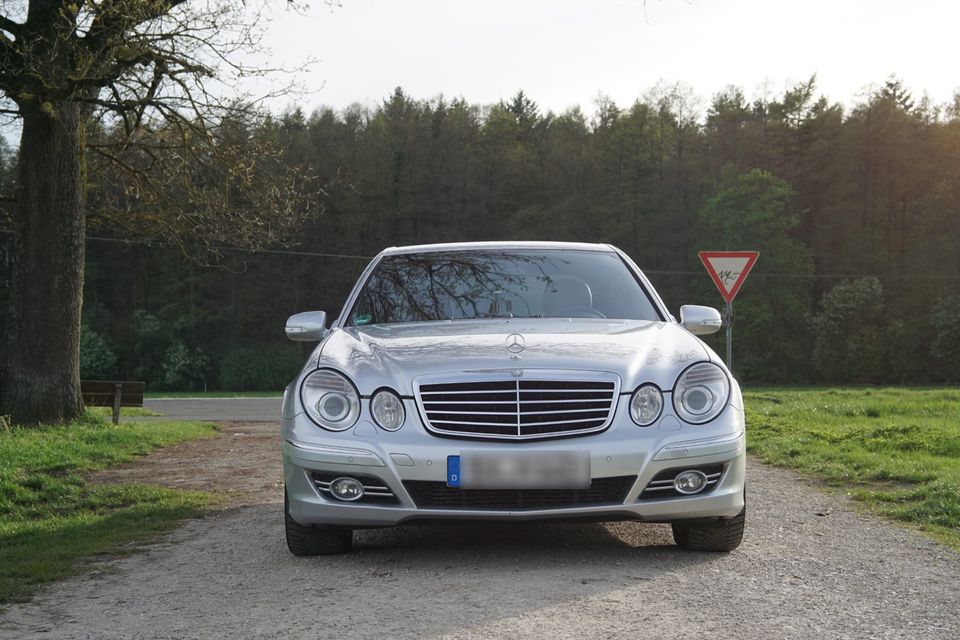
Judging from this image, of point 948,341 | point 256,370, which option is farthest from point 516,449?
point 256,370

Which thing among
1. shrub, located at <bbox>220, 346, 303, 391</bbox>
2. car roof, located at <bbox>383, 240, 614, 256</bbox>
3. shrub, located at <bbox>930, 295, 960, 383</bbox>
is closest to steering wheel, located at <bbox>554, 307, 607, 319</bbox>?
car roof, located at <bbox>383, 240, 614, 256</bbox>

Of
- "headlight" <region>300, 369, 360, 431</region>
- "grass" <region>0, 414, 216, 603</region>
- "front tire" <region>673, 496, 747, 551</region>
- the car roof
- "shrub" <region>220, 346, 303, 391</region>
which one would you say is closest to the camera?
"headlight" <region>300, 369, 360, 431</region>

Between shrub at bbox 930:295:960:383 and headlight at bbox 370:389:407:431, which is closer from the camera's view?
headlight at bbox 370:389:407:431

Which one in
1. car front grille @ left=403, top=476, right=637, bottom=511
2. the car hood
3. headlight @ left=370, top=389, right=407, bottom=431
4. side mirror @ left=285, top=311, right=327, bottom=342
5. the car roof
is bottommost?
car front grille @ left=403, top=476, right=637, bottom=511

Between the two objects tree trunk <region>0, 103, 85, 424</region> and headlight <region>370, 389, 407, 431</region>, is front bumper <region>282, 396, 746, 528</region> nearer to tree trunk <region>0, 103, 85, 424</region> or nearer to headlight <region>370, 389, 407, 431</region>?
headlight <region>370, 389, 407, 431</region>

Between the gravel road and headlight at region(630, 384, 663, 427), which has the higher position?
headlight at region(630, 384, 663, 427)

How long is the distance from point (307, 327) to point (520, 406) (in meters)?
1.87

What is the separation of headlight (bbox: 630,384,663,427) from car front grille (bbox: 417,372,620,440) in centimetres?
10

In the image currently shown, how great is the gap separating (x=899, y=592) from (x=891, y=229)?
243 ft

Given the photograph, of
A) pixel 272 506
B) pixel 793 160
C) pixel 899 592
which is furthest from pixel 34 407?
pixel 793 160

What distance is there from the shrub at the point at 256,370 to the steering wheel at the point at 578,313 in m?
64.1

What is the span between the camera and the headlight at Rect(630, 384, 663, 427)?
5.20 m

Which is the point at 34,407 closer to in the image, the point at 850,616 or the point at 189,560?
the point at 189,560

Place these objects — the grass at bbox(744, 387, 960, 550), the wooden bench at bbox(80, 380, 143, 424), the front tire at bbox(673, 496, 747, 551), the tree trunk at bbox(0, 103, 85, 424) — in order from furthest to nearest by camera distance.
Answer: the wooden bench at bbox(80, 380, 143, 424) → the tree trunk at bbox(0, 103, 85, 424) → the grass at bbox(744, 387, 960, 550) → the front tire at bbox(673, 496, 747, 551)
